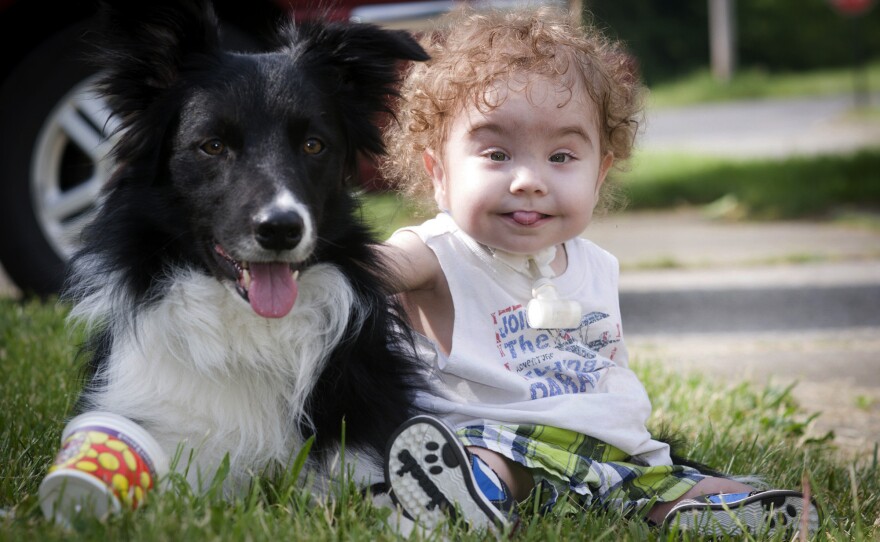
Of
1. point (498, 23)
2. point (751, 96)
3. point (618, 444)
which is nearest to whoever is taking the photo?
point (618, 444)

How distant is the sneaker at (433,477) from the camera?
2.31m

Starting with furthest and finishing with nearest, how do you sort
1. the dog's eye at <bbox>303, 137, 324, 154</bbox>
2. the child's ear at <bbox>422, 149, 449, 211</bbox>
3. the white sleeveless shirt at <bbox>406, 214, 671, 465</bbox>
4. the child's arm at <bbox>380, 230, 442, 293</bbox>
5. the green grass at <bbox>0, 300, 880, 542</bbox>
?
the child's ear at <bbox>422, 149, 449, 211</bbox>
the child's arm at <bbox>380, 230, 442, 293</bbox>
the white sleeveless shirt at <bbox>406, 214, 671, 465</bbox>
the dog's eye at <bbox>303, 137, 324, 154</bbox>
the green grass at <bbox>0, 300, 880, 542</bbox>

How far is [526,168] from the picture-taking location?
2834 millimetres

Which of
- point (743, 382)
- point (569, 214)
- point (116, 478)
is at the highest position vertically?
point (569, 214)

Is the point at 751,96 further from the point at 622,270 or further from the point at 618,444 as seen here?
the point at 618,444

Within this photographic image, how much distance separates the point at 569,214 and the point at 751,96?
21.5 metres

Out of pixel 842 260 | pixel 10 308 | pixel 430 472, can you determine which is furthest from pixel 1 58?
pixel 842 260

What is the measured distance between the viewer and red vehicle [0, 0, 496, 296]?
5.15 metres

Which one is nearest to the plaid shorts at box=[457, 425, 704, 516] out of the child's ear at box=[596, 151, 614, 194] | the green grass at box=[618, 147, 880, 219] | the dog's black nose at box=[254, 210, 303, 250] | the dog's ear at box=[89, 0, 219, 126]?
the dog's black nose at box=[254, 210, 303, 250]

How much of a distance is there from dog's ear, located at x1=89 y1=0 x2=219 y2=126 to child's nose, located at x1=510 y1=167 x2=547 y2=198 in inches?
34.2

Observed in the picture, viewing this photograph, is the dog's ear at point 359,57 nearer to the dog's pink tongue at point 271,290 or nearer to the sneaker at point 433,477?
the dog's pink tongue at point 271,290

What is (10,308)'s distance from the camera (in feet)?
15.1

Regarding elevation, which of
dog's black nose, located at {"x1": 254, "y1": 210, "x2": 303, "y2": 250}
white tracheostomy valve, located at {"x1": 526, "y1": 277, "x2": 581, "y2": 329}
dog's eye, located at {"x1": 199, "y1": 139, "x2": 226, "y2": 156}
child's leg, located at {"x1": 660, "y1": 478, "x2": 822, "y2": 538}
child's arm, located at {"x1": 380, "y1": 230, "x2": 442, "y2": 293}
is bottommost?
child's leg, located at {"x1": 660, "y1": 478, "x2": 822, "y2": 538}

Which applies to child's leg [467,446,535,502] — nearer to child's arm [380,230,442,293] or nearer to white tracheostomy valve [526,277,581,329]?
white tracheostomy valve [526,277,581,329]
